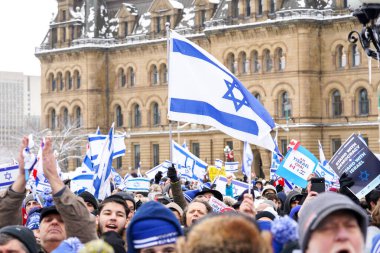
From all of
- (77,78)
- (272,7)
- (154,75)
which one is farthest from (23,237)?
(77,78)

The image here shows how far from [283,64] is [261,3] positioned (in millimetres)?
3860

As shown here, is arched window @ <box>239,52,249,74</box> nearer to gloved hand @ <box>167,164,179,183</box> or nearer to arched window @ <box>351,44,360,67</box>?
arched window @ <box>351,44,360,67</box>

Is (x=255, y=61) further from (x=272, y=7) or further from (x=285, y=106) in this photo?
(x=285, y=106)

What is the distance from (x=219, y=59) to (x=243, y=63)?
1372 millimetres

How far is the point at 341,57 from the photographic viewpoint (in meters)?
57.9

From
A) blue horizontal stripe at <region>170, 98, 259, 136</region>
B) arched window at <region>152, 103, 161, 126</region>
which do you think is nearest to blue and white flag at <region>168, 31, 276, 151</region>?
blue horizontal stripe at <region>170, 98, 259, 136</region>

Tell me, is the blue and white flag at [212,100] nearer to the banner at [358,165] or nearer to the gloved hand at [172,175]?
the banner at [358,165]

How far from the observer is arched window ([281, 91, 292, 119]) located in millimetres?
58594

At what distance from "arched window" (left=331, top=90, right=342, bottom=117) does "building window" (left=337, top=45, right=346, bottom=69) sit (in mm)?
1493

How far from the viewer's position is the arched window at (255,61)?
6019 centimetres

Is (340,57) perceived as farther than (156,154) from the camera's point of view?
No

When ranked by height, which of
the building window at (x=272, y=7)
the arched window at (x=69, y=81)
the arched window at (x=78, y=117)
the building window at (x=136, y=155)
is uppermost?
the building window at (x=272, y=7)

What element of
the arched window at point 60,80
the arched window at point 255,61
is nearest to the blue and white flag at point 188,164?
the arched window at point 255,61

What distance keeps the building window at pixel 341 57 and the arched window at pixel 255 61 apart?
4580mm
